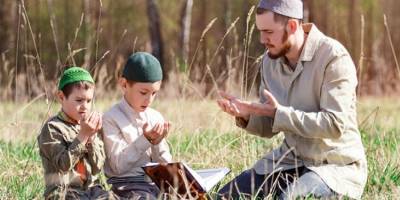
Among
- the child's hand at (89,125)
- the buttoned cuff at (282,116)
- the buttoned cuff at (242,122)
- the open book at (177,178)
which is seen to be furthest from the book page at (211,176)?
the child's hand at (89,125)

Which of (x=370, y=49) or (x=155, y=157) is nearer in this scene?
→ (x=155, y=157)

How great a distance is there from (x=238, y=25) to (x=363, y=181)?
2129cm

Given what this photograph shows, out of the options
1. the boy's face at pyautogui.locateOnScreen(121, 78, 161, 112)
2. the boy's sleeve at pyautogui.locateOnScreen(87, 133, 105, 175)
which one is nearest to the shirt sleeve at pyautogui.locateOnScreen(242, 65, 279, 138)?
the boy's face at pyautogui.locateOnScreen(121, 78, 161, 112)

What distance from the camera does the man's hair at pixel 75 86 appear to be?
5.03 metres

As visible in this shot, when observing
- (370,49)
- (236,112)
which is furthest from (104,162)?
(370,49)

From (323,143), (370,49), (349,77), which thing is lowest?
(370,49)

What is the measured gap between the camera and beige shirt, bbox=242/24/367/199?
5.15m

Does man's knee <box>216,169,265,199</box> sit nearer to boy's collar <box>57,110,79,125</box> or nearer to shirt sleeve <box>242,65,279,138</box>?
shirt sleeve <box>242,65,279,138</box>

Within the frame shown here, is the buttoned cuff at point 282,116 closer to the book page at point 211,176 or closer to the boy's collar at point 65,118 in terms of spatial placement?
the book page at point 211,176

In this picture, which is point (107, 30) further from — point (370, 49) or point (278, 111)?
point (278, 111)

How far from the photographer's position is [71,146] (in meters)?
4.95

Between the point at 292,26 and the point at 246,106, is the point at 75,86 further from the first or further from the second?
the point at 292,26

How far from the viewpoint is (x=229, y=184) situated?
5.72 metres

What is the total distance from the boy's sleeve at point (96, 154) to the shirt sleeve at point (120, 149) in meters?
0.06
